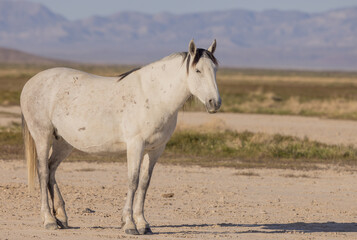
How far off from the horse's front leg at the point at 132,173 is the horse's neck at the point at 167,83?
1.81 ft

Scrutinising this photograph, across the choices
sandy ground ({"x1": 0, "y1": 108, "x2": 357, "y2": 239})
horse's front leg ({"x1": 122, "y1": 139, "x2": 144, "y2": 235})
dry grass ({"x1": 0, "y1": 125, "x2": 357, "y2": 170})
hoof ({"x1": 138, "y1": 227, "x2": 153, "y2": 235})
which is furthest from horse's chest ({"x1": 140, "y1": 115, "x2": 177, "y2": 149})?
dry grass ({"x1": 0, "y1": 125, "x2": 357, "y2": 170})

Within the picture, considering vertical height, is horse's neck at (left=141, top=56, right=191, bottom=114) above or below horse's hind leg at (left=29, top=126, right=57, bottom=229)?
above

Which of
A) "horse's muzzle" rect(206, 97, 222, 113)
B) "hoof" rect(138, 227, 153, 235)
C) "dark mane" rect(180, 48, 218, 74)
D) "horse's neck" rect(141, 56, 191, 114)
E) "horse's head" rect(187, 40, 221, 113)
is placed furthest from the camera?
"hoof" rect(138, 227, 153, 235)

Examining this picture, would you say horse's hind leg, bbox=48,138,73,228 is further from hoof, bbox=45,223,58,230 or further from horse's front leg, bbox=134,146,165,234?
horse's front leg, bbox=134,146,165,234

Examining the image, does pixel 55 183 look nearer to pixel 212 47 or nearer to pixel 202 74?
pixel 202 74

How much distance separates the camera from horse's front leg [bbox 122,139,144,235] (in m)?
8.23

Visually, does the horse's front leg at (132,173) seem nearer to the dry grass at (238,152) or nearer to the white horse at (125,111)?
the white horse at (125,111)

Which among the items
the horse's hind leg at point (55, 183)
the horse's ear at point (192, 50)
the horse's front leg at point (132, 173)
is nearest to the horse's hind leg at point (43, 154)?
the horse's hind leg at point (55, 183)

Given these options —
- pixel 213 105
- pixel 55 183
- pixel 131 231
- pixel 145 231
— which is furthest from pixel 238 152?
pixel 213 105

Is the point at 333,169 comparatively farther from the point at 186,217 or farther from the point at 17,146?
the point at 17,146

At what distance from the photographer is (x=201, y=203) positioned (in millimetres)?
11148

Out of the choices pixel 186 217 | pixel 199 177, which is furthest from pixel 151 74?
pixel 199 177

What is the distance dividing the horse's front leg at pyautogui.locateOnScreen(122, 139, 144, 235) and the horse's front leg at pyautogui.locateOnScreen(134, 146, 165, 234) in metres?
0.14

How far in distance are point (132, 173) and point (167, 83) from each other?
1100 mm
